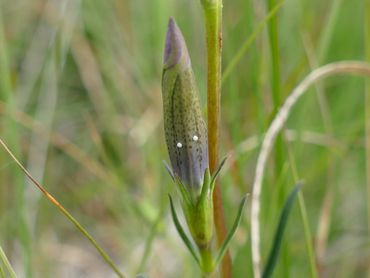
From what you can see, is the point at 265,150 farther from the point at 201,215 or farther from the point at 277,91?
the point at 201,215

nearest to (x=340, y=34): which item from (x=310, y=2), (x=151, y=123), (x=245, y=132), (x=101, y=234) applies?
(x=310, y=2)

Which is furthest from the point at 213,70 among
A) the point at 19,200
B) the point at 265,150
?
the point at 19,200

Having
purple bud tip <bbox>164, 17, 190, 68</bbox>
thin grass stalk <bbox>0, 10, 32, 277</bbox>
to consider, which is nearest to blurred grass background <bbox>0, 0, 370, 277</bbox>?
thin grass stalk <bbox>0, 10, 32, 277</bbox>

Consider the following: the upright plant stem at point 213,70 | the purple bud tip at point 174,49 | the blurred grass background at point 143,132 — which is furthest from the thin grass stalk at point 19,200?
the purple bud tip at point 174,49

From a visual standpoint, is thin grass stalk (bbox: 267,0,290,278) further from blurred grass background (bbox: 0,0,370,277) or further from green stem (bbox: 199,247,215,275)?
green stem (bbox: 199,247,215,275)

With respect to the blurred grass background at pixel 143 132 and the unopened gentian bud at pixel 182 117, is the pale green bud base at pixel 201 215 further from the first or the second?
the blurred grass background at pixel 143 132

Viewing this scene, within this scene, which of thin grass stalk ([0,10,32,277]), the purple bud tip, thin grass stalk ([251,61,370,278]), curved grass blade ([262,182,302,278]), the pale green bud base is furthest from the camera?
thin grass stalk ([0,10,32,277])

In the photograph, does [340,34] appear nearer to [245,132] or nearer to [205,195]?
[245,132]
